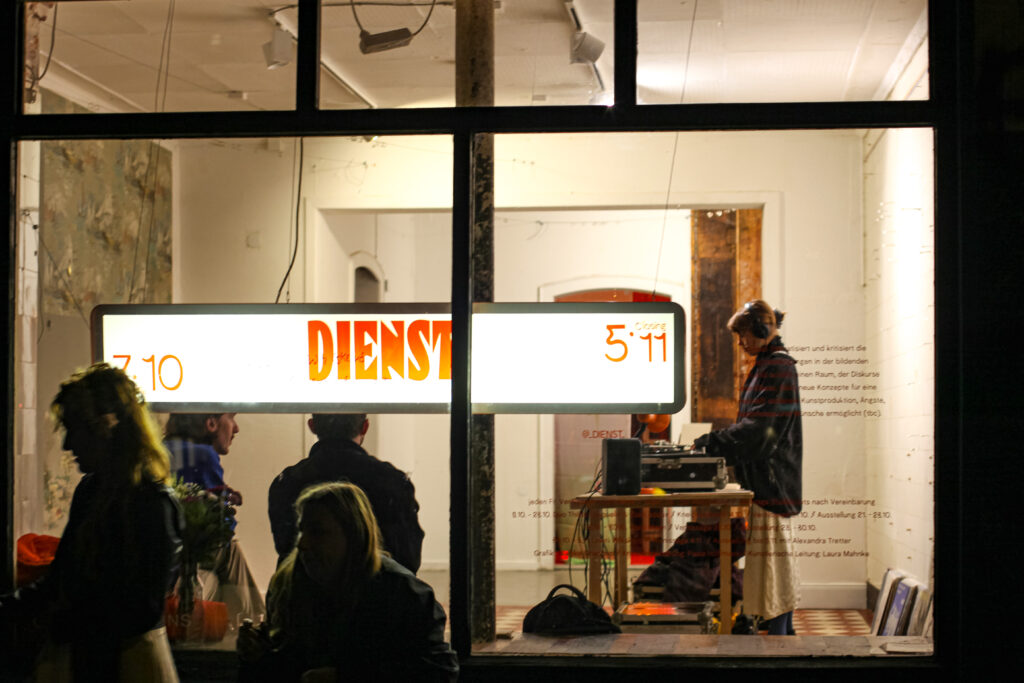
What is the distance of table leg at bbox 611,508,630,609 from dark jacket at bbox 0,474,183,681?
145cm

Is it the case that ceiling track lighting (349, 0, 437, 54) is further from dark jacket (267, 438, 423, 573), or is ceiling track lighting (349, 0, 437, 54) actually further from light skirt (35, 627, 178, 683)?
light skirt (35, 627, 178, 683)

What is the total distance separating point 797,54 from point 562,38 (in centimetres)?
79

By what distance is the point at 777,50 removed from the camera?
3.69 metres

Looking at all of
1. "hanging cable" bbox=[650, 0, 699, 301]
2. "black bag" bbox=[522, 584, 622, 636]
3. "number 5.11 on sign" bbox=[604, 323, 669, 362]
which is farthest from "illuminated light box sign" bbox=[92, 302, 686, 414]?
"black bag" bbox=[522, 584, 622, 636]

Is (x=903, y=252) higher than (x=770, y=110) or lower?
lower

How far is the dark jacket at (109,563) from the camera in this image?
322cm

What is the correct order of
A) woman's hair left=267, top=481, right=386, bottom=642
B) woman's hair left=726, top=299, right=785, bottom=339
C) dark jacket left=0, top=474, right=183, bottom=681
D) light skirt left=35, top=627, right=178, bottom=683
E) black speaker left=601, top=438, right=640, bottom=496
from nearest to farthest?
light skirt left=35, top=627, right=178, bottom=683 < dark jacket left=0, top=474, right=183, bottom=681 < woman's hair left=267, top=481, right=386, bottom=642 < black speaker left=601, top=438, right=640, bottom=496 < woman's hair left=726, top=299, right=785, bottom=339

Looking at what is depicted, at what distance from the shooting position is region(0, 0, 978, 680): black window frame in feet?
11.2

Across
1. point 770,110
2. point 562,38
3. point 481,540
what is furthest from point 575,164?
point 481,540

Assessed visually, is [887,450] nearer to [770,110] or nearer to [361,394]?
[770,110]

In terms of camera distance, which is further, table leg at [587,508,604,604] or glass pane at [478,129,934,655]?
table leg at [587,508,604,604]

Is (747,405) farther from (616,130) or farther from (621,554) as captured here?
(616,130)

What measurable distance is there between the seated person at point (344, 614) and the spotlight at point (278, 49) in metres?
1.48

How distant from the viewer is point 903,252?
3.75 meters
